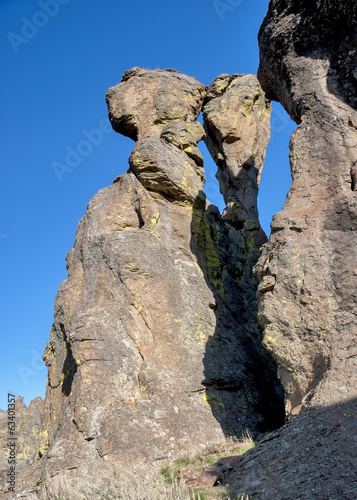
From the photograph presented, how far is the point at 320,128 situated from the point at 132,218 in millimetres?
7237

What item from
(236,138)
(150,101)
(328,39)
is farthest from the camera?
(236,138)

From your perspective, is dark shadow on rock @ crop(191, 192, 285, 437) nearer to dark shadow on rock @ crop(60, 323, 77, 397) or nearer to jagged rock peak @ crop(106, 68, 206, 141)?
dark shadow on rock @ crop(60, 323, 77, 397)

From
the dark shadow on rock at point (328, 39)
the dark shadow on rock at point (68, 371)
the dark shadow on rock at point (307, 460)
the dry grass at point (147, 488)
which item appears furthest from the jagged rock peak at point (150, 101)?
the dark shadow on rock at point (307, 460)

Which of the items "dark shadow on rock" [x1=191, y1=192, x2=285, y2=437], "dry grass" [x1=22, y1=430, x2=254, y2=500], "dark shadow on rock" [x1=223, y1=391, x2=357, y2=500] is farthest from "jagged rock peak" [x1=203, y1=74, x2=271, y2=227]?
"dark shadow on rock" [x1=223, y1=391, x2=357, y2=500]

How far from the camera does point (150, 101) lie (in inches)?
795

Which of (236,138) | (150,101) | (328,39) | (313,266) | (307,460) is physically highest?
(236,138)

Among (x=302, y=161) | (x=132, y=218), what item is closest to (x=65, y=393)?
(x=132, y=218)

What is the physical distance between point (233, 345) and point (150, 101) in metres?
11.5

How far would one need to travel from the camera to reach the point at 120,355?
502 inches

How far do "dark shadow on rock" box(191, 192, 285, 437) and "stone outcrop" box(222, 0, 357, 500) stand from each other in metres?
3.45

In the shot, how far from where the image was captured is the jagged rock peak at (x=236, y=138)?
25.9 meters

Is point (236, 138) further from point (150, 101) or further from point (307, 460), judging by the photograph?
point (307, 460)

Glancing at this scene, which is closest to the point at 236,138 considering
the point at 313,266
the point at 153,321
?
the point at 153,321

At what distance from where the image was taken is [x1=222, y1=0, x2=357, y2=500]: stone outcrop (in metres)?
7.68
